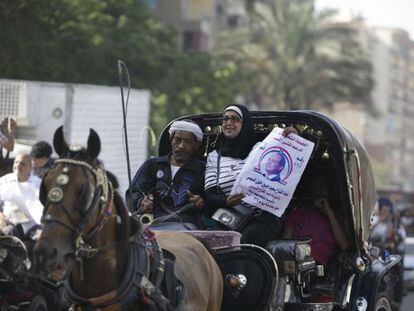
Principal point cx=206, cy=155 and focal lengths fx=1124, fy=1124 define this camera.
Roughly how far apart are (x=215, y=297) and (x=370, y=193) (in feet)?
8.53

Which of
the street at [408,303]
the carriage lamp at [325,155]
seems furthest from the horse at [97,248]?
the street at [408,303]

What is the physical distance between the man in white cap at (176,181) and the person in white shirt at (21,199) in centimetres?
77

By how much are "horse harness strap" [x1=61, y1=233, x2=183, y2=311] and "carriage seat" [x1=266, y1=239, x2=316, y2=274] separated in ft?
5.62

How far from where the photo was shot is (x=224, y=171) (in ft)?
27.9

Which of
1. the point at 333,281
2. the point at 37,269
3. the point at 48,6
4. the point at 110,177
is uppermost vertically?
the point at 48,6

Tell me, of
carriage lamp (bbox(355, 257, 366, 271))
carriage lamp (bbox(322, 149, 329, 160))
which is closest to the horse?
carriage lamp (bbox(355, 257, 366, 271))

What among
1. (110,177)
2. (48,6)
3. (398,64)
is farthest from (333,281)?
(398,64)

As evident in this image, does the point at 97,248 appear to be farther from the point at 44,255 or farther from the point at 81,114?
the point at 81,114

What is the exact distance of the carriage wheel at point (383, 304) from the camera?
372 inches

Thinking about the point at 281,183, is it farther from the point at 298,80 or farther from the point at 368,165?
the point at 298,80

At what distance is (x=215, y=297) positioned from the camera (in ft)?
24.3

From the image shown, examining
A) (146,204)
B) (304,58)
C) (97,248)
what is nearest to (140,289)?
(97,248)

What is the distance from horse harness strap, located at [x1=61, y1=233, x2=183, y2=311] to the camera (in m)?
6.32

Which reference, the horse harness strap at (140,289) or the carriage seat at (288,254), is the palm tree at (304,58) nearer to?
the carriage seat at (288,254)
